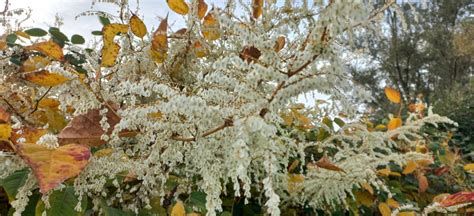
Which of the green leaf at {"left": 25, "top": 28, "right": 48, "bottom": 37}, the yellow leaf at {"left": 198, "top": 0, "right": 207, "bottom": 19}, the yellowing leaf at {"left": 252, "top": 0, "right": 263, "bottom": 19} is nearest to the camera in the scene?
the yellowing leaf at {"left": 252, "top": 0, "right": 263, "bottom": 19}

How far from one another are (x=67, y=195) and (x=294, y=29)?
0.37m

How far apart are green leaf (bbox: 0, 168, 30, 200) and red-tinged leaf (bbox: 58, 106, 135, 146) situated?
7 centimetres

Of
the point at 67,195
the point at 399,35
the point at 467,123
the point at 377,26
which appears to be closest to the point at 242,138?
the point at 377,26

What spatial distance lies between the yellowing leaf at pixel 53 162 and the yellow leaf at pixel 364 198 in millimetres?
777

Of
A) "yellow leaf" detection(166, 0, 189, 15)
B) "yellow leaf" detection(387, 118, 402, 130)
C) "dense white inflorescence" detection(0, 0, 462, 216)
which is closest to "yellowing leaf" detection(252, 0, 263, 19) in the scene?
"dense white inflorescence" detection(0, 0, 462, 216)

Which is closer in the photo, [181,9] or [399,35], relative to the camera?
[181,9]

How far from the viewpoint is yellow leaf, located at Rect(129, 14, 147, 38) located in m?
0.80

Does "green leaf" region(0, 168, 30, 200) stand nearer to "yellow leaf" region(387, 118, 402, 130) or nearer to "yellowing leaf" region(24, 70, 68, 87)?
"yellowing leaf" region(24, 70, 68, 87)

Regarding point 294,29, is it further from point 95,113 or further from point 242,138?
point 95,113

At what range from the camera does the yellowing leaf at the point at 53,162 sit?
56cm

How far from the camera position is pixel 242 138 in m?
0.49

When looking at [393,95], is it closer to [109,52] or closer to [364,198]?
[364,198]

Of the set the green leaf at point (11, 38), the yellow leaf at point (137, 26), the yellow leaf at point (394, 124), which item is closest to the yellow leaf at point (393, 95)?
the yellow leaf at point (394, 124)

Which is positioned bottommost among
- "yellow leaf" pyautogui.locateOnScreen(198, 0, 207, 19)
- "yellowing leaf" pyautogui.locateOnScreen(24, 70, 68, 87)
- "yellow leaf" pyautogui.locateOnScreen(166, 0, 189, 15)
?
"yellowing leaf" pyautogui.locateOnScreen(24, 70, 68, 87)
